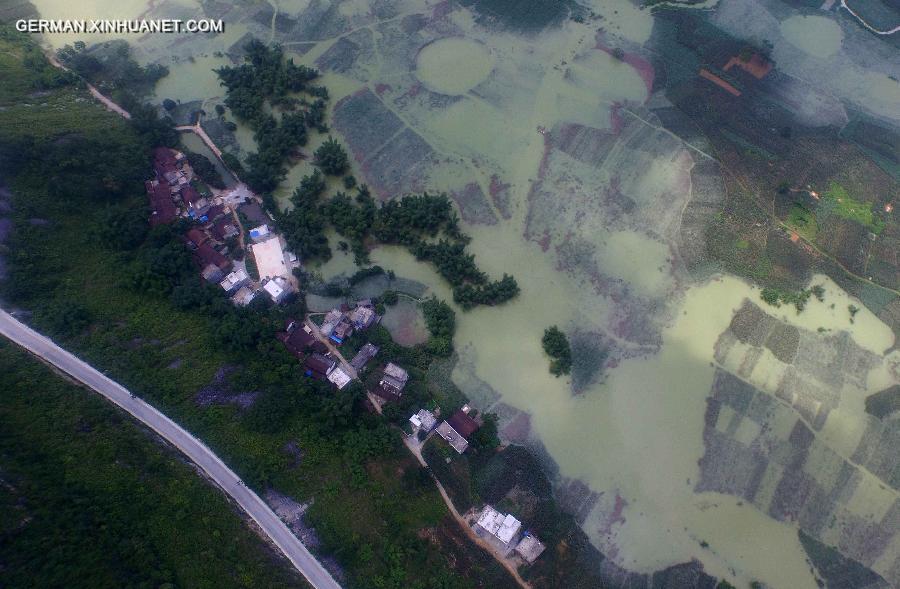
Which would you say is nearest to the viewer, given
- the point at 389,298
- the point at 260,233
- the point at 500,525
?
the point at 500,525

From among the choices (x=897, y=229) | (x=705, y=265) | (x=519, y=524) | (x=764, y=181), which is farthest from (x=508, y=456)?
(x=897, y=229)

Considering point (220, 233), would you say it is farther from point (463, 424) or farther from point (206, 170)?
point (463, 424)

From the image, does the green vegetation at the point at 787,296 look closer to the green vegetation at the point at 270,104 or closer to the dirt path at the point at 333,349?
the dirt path at the point at 333,349

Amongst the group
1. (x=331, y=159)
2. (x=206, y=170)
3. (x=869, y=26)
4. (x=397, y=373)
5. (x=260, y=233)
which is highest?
(x=869, y=26)

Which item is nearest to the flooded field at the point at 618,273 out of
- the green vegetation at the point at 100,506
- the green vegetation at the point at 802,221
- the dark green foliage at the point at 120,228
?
the green vegetation at the point at 802,221

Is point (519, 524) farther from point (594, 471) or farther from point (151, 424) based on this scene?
point (151, 424)

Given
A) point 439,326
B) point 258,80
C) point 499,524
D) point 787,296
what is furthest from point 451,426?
point 258,80
